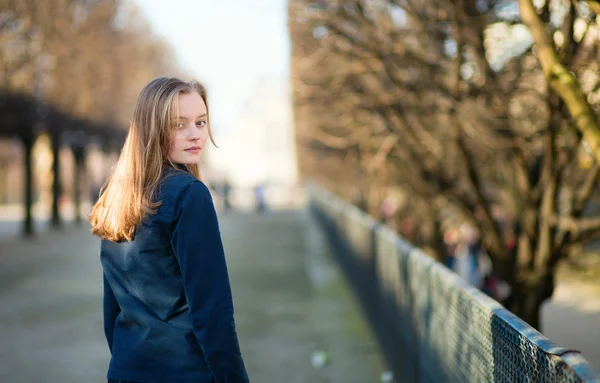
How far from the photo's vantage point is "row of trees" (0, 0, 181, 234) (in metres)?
26.2

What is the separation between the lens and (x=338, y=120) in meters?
16.6

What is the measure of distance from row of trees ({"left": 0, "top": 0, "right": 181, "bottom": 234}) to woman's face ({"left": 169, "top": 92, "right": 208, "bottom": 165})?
22861mm

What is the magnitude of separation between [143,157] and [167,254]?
30 cm

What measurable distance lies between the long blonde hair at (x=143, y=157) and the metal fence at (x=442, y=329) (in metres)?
1.31

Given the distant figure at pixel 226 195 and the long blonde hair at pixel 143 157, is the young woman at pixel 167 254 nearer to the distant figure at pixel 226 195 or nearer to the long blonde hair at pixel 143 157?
the long blonde hair at pixel 143 157

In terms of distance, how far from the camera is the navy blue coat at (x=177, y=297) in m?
2.50

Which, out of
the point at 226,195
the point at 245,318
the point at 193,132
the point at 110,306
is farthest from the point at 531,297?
the point at 226,195

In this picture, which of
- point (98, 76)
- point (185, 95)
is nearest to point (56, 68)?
point (98, 76)

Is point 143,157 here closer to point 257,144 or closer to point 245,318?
point 245,318

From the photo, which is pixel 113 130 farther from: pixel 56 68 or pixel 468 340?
pixel 468 340

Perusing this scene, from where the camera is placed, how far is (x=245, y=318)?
39.6ft

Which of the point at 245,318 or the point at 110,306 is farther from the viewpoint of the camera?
the point at 245,318

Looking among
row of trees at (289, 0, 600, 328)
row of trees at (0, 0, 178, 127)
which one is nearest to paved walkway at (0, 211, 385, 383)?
row of trees at (289, 0, 600, 328)

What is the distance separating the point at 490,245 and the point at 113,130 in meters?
29.1
